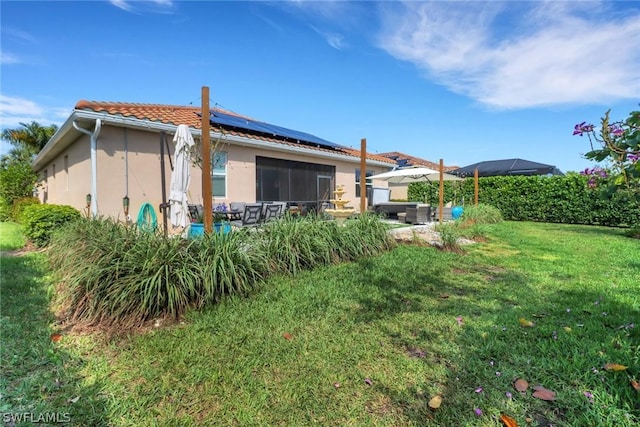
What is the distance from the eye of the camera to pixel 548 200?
50.3 ft

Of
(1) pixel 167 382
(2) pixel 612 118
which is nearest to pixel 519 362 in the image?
(2) pixel 612 118

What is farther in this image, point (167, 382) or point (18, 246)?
point (18, 246)

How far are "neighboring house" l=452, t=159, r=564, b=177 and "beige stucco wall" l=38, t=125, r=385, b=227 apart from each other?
635 inches

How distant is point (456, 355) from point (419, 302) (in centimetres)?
125

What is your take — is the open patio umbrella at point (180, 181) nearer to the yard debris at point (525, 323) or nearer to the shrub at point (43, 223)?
the shrub at point (43, 223)

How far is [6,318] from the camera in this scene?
3512mm

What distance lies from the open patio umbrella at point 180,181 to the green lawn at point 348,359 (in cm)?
265

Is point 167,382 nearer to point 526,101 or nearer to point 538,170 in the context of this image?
point 526,101

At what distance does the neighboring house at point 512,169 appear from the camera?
1984 centimetres

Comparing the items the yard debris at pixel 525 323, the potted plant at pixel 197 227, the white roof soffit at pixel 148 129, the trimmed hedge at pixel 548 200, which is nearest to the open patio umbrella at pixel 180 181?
the potted plant at pixel 197 227

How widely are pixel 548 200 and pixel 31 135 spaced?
35.9 metres

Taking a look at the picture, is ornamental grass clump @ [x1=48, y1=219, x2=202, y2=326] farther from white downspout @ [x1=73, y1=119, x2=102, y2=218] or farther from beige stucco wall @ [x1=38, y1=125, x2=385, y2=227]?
beige stucco wall @ [x1=38, y1=125, x2=385, y2=227]

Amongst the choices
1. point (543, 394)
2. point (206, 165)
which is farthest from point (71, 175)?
point (543, 394)

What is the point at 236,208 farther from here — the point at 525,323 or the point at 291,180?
the point at 525,323
